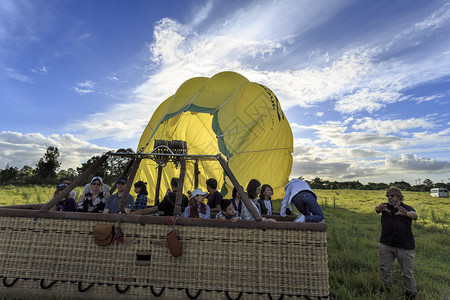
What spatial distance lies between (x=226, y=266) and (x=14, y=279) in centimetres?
241

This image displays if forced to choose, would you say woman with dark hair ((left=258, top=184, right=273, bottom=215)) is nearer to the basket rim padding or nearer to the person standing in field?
the person standing in field

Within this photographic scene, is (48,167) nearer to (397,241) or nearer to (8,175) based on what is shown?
(8,175)

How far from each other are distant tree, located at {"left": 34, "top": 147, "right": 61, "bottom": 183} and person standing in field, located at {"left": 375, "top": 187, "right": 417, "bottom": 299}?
3519cm

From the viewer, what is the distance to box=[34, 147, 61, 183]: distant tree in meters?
32.2

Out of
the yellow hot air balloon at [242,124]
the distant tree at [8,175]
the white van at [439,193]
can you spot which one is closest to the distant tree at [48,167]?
the distant tree at [8,175]

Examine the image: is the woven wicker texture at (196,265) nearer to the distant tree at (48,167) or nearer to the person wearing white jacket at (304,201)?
the person wearing white jacket at (304,201)

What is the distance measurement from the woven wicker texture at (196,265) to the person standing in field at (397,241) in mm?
1603

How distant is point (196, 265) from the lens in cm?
289

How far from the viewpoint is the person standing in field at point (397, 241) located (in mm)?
3715

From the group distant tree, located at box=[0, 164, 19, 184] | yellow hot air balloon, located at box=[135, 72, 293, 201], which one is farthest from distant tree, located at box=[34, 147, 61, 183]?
yellow hot air balloon, located at box=[135, 72, 293, 201]

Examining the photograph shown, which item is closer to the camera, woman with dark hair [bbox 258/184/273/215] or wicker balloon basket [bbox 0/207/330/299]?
wicker balloon basket [bbox 0/207/330/299]

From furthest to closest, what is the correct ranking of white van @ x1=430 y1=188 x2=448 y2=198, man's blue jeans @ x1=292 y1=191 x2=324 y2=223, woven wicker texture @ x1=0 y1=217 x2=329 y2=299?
white van @ x1=430 y1=188 x2=448 y2=198
man's blue jeans @ x1=292 y1=191 x2=324 y2=223
woven wicker texture @ x1=0 y1=217 x2=329 y2=299

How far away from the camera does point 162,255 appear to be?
2.92m

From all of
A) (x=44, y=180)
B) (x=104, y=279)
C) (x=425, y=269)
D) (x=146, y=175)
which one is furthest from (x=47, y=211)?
(x=44, y=180)
